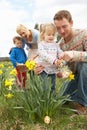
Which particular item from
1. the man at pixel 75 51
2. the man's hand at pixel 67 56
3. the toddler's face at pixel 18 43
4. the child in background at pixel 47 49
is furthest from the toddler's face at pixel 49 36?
the toddler's face at pixel 18 43

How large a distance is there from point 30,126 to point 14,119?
24 centimetres

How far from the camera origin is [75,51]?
4043 millimetres

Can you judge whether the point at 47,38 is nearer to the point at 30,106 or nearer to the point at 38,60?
the point at 38,60

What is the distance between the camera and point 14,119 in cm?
388

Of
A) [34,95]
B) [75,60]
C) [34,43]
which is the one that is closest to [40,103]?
[34,95]

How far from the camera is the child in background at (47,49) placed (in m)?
4.26

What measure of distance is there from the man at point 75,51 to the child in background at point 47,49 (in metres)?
0.08

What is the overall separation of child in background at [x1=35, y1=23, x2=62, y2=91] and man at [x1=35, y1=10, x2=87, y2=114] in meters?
0.08

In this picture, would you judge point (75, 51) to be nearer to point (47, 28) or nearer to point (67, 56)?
point (67, 56)

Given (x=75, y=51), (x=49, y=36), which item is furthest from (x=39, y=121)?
(x=49, y=36)

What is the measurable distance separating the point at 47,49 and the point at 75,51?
1.32 feet

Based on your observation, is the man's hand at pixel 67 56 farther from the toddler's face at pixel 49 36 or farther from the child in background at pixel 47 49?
the toddler's face at pixel 49 36

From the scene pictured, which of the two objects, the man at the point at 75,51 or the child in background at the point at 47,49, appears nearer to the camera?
the man at the point at 75,51

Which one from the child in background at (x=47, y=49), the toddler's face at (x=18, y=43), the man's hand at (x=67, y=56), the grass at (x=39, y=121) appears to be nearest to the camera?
the grass at (x=39, y=121)
